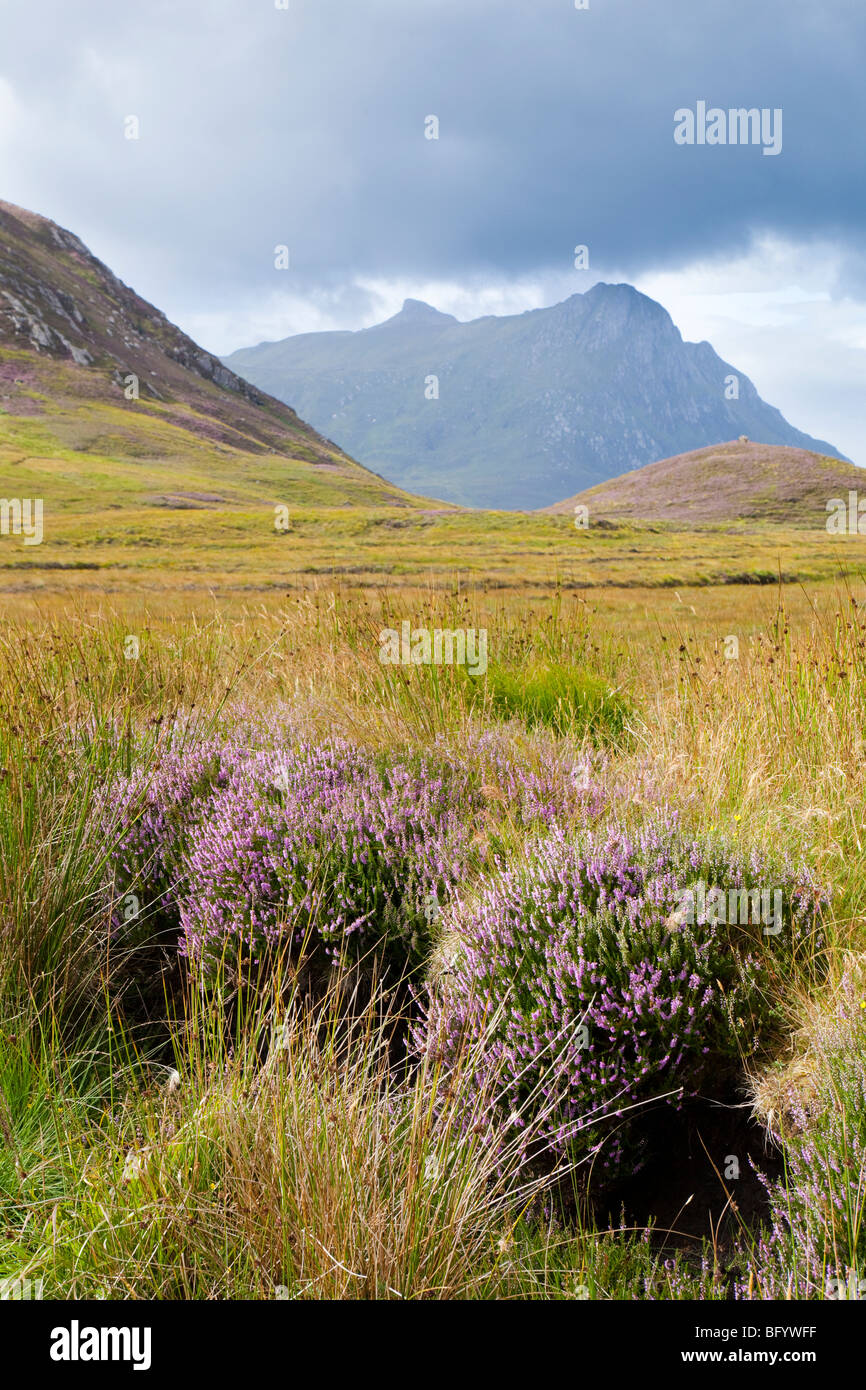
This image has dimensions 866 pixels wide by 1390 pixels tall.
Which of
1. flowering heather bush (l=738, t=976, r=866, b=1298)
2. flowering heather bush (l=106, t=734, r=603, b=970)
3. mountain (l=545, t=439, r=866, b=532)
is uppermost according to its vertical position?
mountain (l=545, t=439, r=866, b=532)

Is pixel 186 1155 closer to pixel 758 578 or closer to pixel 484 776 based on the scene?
pixel 484 776

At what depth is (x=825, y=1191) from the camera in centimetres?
224

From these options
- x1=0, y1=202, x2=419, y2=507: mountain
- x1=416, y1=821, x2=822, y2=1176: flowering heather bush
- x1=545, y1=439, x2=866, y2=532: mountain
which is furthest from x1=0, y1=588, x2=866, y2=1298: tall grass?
x1=545, y1=439, x2=866, y2=532: mountain

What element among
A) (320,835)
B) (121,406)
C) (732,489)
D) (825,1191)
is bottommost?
(825,1191)

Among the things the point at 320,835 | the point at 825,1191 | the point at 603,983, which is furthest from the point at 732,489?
the point at 825,1191

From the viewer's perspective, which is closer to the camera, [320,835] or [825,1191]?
[825,1191]

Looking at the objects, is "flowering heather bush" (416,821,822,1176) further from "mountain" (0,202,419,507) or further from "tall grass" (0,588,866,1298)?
"mountain" (0,202,419,507)

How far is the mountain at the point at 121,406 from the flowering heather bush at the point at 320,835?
66974 millimetres

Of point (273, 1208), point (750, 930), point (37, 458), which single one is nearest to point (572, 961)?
point (750, 930)

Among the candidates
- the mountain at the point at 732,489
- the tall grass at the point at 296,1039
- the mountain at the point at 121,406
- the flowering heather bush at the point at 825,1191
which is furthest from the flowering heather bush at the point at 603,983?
the mountain at the point at 732,489

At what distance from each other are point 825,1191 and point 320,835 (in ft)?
8.25

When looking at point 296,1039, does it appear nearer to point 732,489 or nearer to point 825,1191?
point 825,1191

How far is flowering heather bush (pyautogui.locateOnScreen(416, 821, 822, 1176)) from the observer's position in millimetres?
2832

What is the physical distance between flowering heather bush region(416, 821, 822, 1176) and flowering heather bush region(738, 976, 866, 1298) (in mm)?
368
